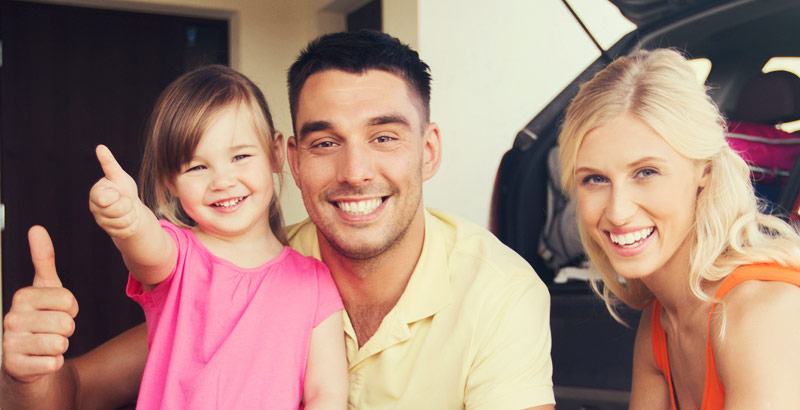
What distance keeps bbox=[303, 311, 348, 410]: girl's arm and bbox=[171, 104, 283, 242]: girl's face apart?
33 cm

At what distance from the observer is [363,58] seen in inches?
79.4

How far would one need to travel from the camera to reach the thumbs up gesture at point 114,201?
51.1 inches

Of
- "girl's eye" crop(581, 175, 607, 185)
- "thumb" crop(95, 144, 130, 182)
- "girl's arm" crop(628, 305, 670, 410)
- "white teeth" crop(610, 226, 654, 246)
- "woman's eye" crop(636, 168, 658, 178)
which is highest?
"thumb" crop(95, 144, 130, 182)

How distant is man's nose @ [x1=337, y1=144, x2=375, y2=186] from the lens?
1.87 metres

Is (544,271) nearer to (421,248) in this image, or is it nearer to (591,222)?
(421,248)

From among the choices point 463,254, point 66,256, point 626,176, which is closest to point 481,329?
point 463,254

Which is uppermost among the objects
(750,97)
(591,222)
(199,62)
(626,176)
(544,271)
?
(199,62)

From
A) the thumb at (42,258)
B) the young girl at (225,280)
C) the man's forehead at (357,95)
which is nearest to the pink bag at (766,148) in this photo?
the man's forehead at (357,95)

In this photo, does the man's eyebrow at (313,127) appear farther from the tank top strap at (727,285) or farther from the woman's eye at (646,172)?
the tank top strap at (727,285)

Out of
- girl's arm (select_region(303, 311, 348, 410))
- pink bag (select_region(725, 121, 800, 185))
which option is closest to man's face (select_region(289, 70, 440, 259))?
girl's arm (select_region(303, 311, 348, 410))

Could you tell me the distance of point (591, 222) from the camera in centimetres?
175

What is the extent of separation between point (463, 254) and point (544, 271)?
1391 mm

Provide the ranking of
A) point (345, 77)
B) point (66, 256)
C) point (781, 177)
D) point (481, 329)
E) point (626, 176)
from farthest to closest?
point (66, 256)
point (781, 177)
point (345, 77)
point (481, 329)
point (626, 176)

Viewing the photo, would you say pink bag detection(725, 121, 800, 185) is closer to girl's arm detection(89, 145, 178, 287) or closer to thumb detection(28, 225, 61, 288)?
girl's arm detection(89, 145, 178, 287)
